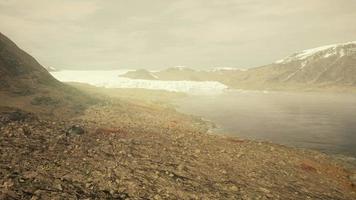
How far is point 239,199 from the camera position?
1900 centimetres

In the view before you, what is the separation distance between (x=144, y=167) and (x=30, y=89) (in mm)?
31794

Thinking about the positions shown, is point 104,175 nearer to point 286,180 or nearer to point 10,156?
point 10,156

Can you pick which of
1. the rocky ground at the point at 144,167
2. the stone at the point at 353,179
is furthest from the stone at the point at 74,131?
the stone at the point at 353,179

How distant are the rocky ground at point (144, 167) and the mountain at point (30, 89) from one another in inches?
450

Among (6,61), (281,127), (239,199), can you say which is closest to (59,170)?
(239,199)

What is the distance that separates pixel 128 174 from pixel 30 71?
3996 cm

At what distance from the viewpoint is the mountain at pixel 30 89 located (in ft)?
140

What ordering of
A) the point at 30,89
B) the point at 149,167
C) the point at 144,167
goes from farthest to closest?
the point at 30,89 → the point at 149,167 → the point at 144,167

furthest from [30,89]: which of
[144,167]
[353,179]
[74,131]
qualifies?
[353,179]

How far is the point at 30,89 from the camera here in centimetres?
4788

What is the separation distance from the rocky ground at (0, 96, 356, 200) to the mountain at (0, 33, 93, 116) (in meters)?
11.4

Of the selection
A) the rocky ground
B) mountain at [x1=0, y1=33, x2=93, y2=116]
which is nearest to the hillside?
the rocky ground

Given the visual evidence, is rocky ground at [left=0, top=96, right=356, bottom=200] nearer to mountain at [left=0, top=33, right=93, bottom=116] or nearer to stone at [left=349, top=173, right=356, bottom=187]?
stone at [left=349, top=173, right=356, bottom=187]

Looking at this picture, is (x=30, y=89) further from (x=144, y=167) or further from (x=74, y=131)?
(x=144, y=167)
